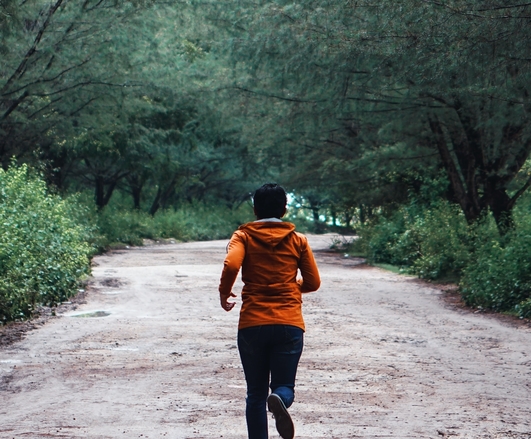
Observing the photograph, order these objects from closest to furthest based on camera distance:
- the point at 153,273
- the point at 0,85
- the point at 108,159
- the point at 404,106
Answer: the point at 404,106
the point at 0,85
the point at 153,273
the point at 108,159

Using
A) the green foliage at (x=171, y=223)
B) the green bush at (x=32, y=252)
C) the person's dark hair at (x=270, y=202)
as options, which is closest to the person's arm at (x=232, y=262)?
the person's dark hair at (x=270, y=202)

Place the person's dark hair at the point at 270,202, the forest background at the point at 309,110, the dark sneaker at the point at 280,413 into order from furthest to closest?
the forest background at the point at 309,110 < the person's dark hair at the point at 270,202 < the dark sneaker at the point at 280,413

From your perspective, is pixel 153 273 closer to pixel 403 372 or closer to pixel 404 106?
pixel 404 106

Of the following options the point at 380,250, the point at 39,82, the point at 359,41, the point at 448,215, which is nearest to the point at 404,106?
the point at 359,41

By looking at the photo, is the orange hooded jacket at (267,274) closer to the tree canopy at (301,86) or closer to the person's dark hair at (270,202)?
the person's dark hair at (270,202)

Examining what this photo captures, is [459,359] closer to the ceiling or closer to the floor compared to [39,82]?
closer to the floor

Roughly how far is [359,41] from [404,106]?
Answer: 4479 mm

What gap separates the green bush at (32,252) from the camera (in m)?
12.2

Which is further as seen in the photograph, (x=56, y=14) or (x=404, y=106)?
(x=56, y=14)

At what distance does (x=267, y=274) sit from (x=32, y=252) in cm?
972

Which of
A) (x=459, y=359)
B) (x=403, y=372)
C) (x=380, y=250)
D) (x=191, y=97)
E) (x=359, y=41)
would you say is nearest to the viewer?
(x=403, y=372)

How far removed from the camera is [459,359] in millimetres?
9562

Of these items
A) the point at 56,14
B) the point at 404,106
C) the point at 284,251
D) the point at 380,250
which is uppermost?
the point at 56,14

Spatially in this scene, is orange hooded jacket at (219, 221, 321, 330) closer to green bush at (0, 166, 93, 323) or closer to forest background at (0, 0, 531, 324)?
forest background at (0, 0, 531, 324)
